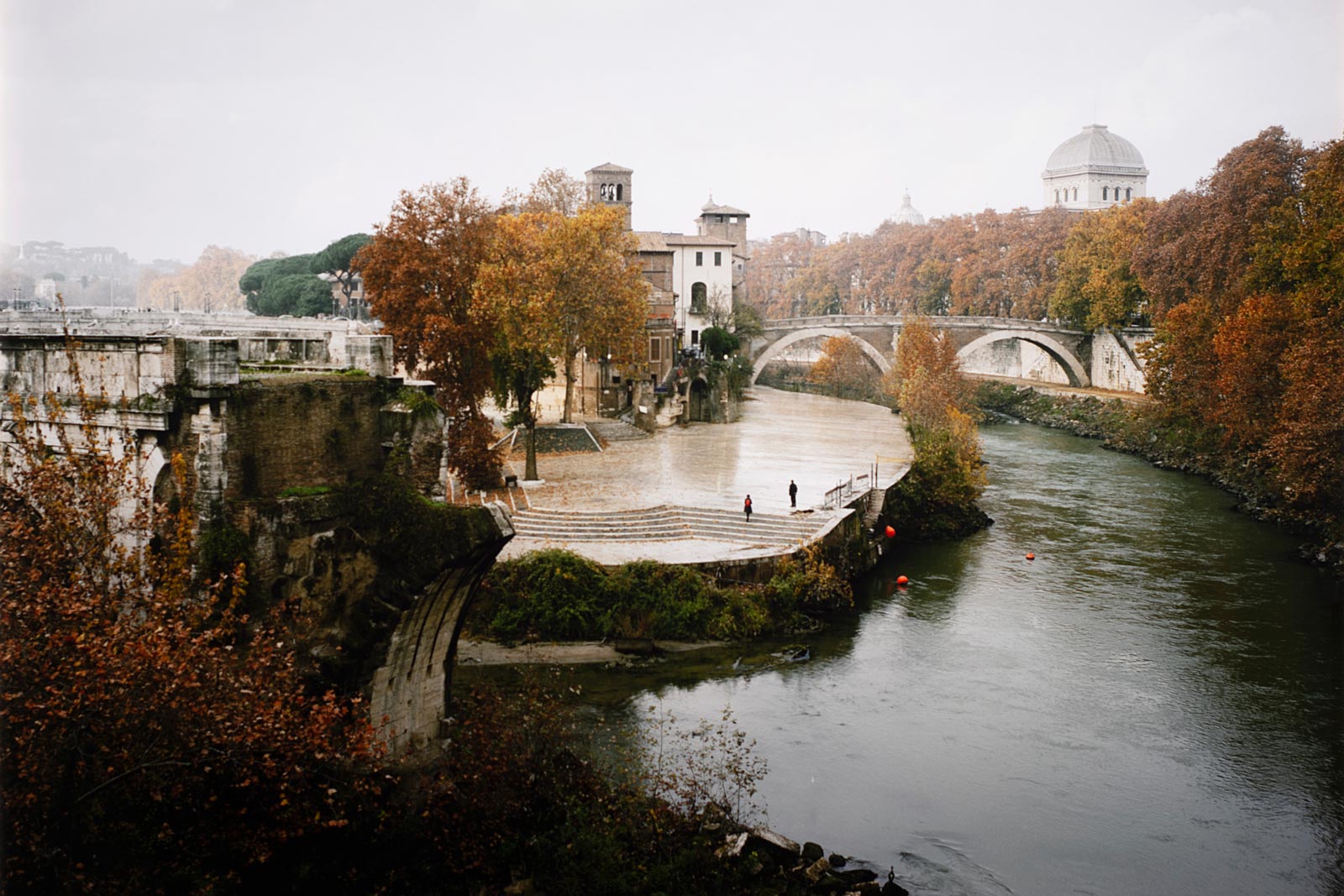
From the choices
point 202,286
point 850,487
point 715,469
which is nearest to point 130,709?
point 850,487

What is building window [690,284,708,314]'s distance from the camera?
223 ft

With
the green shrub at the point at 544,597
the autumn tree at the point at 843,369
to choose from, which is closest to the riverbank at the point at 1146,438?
the autumn tree at the point at 843,369

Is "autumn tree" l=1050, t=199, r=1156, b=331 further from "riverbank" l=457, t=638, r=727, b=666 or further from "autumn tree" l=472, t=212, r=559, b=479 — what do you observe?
"riverbank" l=457, t=638, r=727, b=666

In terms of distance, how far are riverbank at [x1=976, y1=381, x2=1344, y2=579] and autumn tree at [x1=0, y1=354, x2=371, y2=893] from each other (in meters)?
25.1

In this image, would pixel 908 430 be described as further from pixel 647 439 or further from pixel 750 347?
pixel 750 347

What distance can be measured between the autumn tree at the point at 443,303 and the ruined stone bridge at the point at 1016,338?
35.0 metres

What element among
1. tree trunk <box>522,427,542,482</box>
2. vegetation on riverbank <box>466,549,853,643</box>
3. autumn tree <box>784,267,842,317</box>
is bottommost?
vegetation on riverbank <box>466,549,853,643</box>

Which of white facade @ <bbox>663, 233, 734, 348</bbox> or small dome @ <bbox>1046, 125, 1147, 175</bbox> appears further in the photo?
small dome @ <bbox>1046, 125, 1147, 175</bbox>

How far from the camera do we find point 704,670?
20.9 meters

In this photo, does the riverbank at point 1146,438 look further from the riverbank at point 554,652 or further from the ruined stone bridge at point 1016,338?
the riverbank at point 554,652

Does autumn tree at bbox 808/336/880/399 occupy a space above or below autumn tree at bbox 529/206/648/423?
below

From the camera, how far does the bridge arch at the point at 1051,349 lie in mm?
63781

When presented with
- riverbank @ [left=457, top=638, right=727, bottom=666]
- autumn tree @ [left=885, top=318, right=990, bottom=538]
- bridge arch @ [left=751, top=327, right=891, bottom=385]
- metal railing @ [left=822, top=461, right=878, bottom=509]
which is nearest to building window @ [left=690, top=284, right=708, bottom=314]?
bridge arch @ [left=751, top=327, right=891, bottom=385]

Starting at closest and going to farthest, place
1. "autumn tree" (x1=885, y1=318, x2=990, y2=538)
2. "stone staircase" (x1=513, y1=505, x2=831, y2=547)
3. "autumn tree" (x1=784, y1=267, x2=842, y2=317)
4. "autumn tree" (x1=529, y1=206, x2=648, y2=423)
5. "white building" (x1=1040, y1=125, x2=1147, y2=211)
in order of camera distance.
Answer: "stone staircase" (x1=513, y1=505, x2=831, y2=547) < "autumn tree" (x1=529, y1=206, x2=648, y2=423) < "autumn tree" (x1=885, y1=318, x2=990, y2=538) < "autumn tree" (x1=784, y1=267, x2=842, y2=317) < "white building" (x1=1040, y1=125, x2=1147, y2=211)
